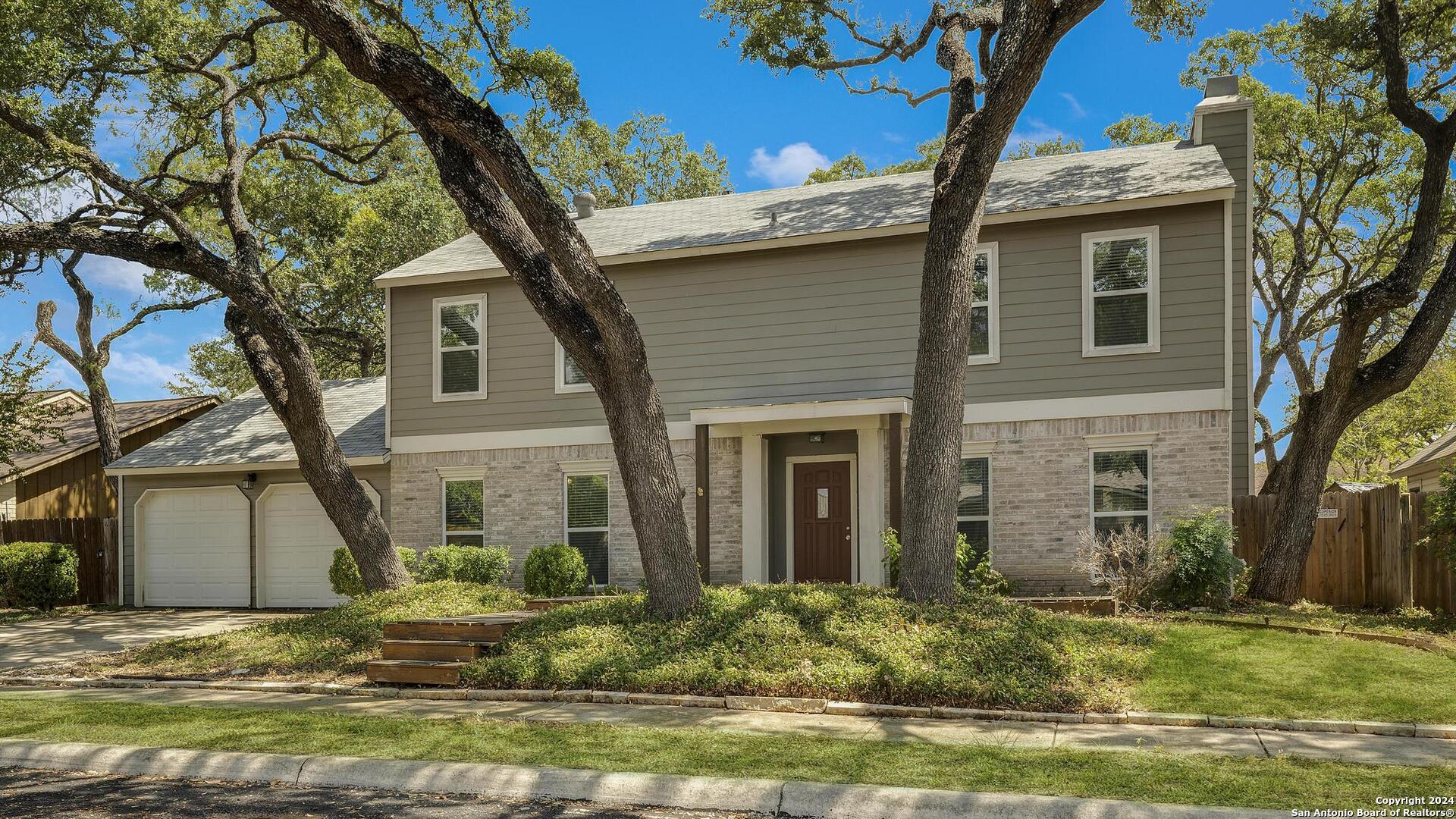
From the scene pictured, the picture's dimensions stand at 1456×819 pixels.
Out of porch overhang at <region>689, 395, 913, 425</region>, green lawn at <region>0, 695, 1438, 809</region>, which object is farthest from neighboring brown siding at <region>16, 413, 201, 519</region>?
green lawn at <region>0, 695, 1438, 809</region>

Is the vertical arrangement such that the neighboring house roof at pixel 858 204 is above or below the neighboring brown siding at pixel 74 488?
above

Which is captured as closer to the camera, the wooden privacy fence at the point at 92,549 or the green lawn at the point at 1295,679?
the green lawn at the point at 1295,679

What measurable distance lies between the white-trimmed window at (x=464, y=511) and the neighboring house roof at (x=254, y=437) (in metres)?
1.39

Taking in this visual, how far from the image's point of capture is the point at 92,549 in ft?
73.6

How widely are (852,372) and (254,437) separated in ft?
39.0

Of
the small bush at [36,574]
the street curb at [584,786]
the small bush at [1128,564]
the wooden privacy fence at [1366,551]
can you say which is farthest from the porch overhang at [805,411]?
the small bush at [36,574]

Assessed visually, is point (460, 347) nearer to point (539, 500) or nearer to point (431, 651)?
point (539, 500)

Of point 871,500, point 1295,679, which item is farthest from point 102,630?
point 1295,679

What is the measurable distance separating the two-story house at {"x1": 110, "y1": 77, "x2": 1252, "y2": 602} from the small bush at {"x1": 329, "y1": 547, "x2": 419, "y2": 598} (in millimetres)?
1520

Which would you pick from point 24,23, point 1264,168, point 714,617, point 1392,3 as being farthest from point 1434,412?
point 24,23

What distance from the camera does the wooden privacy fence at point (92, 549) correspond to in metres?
22.2

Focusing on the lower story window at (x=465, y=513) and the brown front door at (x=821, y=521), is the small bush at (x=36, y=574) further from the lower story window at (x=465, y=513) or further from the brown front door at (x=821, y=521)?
the brown front door at (x=821, y=521)

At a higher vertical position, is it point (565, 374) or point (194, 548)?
point (565, 374)

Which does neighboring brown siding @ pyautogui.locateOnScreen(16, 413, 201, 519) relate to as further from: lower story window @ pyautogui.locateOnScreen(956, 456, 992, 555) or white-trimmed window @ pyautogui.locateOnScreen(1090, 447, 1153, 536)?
white-trimmed window @ pyautogui.locateOnScreen(1090, 447, 1153, 536)
